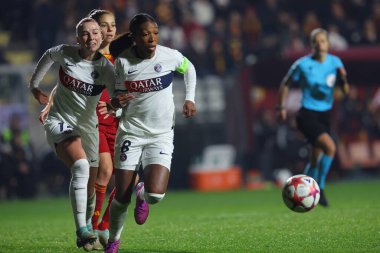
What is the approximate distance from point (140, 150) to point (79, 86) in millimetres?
909

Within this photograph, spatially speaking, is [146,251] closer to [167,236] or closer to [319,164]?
[167,236]

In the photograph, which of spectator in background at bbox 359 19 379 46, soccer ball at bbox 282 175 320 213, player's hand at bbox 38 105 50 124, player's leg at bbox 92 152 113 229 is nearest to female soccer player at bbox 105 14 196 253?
player's hand at bbox 38 105 50 124

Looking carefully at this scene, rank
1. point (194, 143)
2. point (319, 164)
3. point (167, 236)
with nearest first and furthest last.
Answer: point (167, 236), point (319, 164), point (194, 143)

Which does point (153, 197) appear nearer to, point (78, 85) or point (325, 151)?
point (78, 85)

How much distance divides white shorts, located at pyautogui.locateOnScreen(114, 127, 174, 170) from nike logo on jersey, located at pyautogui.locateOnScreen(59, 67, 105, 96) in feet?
1.92

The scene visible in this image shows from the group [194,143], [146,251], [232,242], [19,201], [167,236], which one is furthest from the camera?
[194,143]

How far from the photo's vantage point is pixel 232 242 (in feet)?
30.1

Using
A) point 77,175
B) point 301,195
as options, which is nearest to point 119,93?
point 77,175

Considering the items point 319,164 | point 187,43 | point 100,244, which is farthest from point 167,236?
point 187,43

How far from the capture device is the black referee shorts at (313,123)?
44.3 feet

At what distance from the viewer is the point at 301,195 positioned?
31.4ft

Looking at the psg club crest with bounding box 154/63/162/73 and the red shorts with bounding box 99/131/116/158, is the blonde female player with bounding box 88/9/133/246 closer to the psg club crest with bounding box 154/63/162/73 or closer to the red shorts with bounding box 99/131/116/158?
the red shorts with bounding box 99/131/116/158

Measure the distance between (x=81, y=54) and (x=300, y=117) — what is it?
18.5ft

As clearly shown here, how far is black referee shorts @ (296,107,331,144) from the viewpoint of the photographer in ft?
44.3
